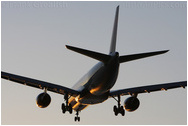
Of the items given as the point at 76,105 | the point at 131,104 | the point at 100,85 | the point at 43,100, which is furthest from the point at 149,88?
the point at 43,100

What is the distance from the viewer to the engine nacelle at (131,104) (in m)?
36.1

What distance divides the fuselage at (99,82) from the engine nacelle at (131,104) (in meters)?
4.07

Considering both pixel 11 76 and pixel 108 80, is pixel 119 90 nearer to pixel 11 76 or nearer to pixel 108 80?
pixel 108 80

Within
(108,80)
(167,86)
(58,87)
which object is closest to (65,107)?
(58,87)

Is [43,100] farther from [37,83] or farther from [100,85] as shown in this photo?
[100,85]

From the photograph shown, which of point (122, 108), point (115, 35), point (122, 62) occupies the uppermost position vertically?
point (115, 35)

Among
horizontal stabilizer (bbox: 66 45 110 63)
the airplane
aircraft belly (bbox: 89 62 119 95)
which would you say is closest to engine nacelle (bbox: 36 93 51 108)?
the airplane

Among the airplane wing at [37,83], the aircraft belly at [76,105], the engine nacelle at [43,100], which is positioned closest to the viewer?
the airplane wing at [37,83]

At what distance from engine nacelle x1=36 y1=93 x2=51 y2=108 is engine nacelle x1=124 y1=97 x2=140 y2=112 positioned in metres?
8.36

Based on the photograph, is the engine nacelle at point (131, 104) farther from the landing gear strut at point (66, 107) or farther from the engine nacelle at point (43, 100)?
the engine nacelle at point (43, 100)

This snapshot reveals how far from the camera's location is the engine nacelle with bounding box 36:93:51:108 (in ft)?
110

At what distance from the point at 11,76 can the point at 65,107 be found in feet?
23.7

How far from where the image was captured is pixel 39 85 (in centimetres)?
3266

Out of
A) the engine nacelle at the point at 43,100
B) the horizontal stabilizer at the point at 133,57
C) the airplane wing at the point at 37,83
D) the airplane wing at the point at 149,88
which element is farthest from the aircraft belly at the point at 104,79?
the engine nacelle at the point at 43,100
